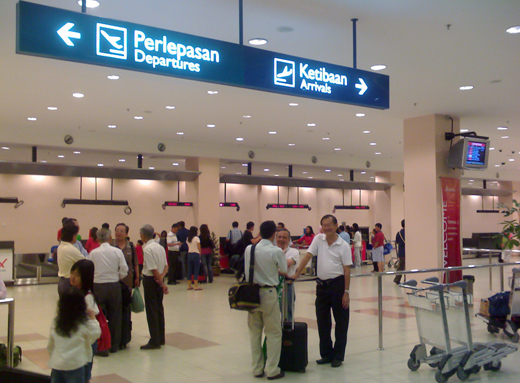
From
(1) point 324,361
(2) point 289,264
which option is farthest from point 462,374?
(2) point 289,264

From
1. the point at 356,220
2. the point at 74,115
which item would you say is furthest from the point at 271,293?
the point at 356,220

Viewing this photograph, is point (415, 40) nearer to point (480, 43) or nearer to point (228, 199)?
point (480, 43)

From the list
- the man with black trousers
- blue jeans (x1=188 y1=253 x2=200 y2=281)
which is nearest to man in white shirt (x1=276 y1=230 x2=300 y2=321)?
the man with black trousers

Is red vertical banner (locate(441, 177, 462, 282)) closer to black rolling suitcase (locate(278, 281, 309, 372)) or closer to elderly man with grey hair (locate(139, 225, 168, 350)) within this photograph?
black rolling suitcase (locate(278, 281, 309, 372))

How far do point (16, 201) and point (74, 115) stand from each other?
513 cm

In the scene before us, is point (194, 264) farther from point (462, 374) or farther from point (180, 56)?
point (180, 56)

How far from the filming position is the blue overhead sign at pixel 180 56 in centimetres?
379

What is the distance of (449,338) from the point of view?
213 inches

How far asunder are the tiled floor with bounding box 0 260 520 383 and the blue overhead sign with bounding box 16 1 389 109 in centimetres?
283

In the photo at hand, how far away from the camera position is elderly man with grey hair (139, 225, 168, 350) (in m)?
6.77

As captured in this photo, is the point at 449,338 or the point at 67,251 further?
the point at 67,251

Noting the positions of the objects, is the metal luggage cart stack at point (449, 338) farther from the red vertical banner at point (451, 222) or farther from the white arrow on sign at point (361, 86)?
Answer: the red vertical banner at point (451, 222)

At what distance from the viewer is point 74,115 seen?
37.2 feet

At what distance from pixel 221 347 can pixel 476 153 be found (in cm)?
669
